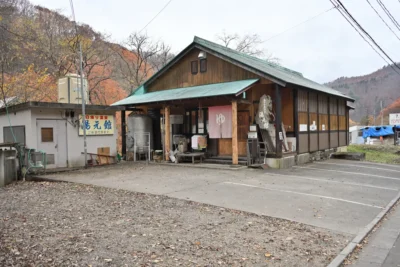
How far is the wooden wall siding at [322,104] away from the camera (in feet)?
55.9

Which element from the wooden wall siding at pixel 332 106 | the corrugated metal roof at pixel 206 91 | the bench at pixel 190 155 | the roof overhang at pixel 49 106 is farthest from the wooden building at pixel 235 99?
the roof overhang at pixel 49 106

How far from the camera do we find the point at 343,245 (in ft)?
14.9

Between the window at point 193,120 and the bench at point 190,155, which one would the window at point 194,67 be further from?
the bench at point 190,155

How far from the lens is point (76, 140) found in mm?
13766

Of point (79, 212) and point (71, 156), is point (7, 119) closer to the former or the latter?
point (71, 156)

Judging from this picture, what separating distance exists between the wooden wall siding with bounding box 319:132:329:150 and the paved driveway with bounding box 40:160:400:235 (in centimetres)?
447

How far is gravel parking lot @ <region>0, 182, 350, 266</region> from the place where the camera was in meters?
3.91

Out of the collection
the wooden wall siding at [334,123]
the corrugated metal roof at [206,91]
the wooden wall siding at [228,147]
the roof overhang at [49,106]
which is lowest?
the wooden wall siding at [228,147]

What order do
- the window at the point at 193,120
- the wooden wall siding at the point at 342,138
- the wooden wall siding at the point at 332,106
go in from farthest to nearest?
the wooden wall siding at the point at 342,138 → the wooden wall siding at the point at 332,106 → the window at the point at 193,120

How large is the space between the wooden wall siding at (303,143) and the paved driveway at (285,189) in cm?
239

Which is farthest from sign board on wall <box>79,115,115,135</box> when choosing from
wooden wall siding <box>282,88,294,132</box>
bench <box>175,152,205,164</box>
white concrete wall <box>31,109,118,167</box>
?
wooden wall siding <box>282,88,294,132</box>

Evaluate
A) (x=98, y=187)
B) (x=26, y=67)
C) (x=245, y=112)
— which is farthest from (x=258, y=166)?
(x=26, y=67)

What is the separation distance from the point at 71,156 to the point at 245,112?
802cm

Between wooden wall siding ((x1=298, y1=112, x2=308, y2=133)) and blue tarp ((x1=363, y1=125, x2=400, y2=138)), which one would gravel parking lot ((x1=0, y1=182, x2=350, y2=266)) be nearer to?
wooden wall siding ((x1=298, y1=112, x2=308, y2=133))
